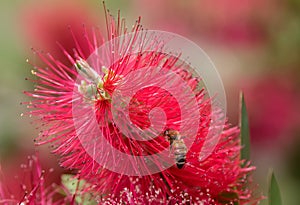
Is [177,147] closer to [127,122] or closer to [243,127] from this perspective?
[127,122]

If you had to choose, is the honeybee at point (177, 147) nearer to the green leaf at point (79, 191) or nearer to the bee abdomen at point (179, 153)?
the bee abdomen at point (179, 153)

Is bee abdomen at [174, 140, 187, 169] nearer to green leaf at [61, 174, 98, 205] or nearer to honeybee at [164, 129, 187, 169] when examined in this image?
honeybee at [164, 129, 187, 169]

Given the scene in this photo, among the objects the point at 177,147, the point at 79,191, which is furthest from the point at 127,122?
the point at 79,191

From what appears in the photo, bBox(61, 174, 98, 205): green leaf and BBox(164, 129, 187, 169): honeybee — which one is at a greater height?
BBox(164, 129, 187, 169): honeybee

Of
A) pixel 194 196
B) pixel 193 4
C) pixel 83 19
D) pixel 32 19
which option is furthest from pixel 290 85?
→ pixel 194 196

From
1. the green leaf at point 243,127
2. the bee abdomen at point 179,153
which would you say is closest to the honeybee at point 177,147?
the bee abdomen at point 179,153

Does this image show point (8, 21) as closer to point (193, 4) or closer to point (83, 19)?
point (83, 19)

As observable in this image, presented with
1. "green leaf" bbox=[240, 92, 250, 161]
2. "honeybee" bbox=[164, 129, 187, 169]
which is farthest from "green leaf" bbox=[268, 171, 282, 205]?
"honeybee" bbox=[164, 129, 187, 169]

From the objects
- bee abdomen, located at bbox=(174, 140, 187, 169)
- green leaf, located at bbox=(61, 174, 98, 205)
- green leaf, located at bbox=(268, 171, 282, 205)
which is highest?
bee abdomen, located at bbox=(174, 140, 187, 169)
